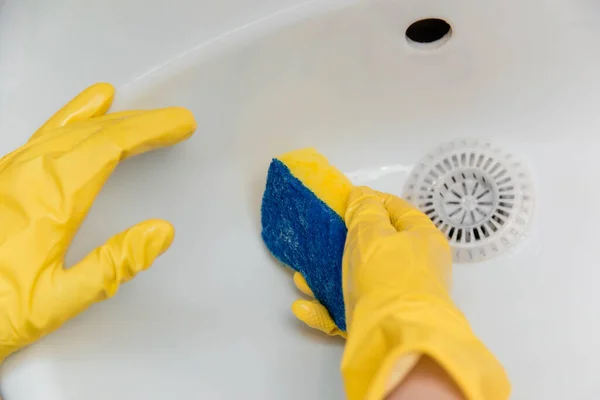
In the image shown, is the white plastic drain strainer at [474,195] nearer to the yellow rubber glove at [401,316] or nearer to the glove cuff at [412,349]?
the yellow rubber glove at [401,316]

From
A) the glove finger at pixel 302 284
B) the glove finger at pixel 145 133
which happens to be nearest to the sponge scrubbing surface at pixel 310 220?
the glove finger at pixel 302 284

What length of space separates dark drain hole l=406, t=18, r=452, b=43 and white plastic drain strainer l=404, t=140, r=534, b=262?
17 cm

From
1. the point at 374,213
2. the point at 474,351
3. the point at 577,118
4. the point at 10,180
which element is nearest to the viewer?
the point at 474,351

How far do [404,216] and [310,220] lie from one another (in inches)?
4.5

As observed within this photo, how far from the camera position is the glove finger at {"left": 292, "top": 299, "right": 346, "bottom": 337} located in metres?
0.70

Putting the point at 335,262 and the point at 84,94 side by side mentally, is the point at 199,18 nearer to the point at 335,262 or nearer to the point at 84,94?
the point at 84,94

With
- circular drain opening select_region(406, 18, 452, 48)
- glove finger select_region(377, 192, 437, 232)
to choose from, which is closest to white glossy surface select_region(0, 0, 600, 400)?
circular drain opening select_region(406, 18, 452, 48)

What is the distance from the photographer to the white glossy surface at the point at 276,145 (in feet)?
2.06

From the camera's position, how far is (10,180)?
55cm

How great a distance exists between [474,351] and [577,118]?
0.52m

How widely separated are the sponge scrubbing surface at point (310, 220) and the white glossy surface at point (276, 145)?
6 centimetres

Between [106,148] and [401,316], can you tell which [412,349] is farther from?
[106,148]

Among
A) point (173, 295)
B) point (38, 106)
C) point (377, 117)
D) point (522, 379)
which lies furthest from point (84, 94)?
point (522, 379)

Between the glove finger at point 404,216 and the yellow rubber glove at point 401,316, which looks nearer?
the yellow rubber glove at point 401,316
